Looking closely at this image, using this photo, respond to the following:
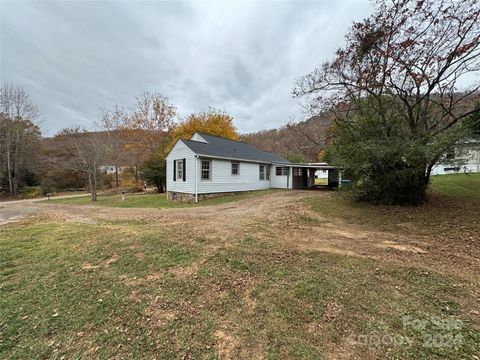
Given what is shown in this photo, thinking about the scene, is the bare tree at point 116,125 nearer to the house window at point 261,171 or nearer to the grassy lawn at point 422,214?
the house window at point 261,171

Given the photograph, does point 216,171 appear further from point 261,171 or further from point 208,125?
point 208,125

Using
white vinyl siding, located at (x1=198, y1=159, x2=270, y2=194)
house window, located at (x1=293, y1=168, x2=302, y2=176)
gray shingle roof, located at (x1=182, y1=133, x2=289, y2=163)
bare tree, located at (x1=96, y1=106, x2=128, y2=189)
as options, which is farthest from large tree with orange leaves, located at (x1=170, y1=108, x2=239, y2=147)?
house window, located at (x1=293, y1=168, x2=302, y2=176)

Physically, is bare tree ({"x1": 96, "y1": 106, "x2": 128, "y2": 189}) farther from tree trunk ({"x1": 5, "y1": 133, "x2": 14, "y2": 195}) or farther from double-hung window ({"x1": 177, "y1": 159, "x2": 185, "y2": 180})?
double-hung window ({"x1": 177, "y1": 159, "x2": 185, "y2": 180})

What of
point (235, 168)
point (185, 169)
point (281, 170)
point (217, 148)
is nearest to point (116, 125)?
point (217, 148)

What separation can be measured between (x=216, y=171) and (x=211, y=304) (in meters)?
12.0

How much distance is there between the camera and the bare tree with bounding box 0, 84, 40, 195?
2169cm

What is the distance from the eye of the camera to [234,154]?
16.5 m

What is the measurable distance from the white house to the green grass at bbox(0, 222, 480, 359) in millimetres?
9122

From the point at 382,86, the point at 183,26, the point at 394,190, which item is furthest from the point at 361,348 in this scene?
the point at 183,26

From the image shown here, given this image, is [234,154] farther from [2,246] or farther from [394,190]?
[2,246]

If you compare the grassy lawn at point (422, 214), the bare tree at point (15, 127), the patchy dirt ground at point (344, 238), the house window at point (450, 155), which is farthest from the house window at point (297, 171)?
the bare tree at point (15, 127)

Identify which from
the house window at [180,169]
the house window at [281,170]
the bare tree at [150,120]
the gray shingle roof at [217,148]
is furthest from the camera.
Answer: the bare tree at [150,120]

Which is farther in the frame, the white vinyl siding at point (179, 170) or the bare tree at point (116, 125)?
the bare tree at point (116, 125)

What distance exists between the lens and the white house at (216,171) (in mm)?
13531
